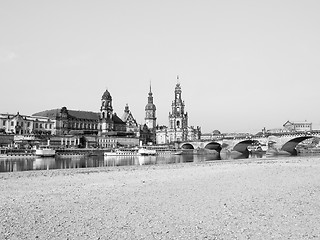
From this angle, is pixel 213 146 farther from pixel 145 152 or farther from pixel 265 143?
pixel 145 152

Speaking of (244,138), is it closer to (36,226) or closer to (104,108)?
(104,108)

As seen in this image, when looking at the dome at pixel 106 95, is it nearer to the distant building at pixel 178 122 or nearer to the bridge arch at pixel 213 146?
the distant building at pixel 178 122

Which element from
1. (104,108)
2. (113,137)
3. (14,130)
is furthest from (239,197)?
(104,108)

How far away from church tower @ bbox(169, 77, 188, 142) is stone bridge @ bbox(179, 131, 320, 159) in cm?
2542

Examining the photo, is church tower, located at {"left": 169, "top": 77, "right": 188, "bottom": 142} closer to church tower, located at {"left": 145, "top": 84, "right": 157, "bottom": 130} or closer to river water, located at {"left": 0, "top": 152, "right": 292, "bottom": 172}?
church tower, located at {"left": 145, "top": 84, "right": 157, "bottom": 130}

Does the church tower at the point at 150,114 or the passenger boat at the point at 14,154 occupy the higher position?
the church tower at the point at 150,114

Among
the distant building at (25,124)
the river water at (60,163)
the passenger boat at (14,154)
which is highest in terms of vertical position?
the distant building at (25,124)

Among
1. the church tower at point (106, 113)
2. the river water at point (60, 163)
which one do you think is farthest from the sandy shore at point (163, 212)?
the church tower at point (106, 113)

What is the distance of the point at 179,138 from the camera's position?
135750 mm

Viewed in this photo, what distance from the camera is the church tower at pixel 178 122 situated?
5384 inches

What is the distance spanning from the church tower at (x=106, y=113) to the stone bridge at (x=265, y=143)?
3437 cm

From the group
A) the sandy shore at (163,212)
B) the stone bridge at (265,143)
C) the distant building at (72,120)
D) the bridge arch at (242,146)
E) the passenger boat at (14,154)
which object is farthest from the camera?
the distant building at (72,120)

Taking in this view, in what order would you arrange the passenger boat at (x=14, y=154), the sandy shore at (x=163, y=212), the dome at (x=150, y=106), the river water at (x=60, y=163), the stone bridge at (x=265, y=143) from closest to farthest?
1. the sandy shore at (x=163, y=212)
2. the river water at (x=60, y=163)
3. the passenger boat at (x=14, y=154)
4. the stone bridge at (x=265, y=143)
5. the dome at (x=150, y=106)

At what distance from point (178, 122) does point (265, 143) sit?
177 feet
